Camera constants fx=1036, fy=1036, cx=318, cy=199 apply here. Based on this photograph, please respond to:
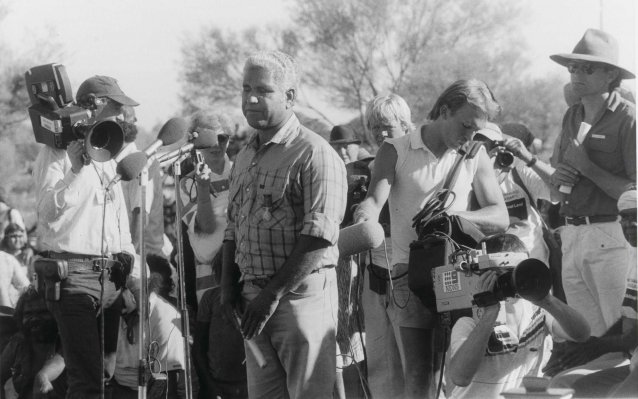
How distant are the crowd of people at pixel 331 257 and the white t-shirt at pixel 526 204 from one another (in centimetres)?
1

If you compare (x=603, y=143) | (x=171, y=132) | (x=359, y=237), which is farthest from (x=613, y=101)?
(x=171, y=132)

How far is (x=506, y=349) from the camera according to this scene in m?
4.27

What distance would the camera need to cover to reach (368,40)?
17.2 m

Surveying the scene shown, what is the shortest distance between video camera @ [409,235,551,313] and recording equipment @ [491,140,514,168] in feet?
3.74

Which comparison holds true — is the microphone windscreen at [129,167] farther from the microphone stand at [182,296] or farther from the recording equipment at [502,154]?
the recording equipment at [502,154]

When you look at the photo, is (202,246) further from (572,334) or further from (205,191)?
(572,334)

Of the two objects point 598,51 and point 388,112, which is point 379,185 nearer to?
point 388,112

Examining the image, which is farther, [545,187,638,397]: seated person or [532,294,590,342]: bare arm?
[545,187,638,397]: seated person

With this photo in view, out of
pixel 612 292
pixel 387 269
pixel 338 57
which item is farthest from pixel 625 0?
pixel 338 57

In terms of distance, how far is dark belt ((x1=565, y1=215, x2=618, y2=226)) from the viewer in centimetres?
523

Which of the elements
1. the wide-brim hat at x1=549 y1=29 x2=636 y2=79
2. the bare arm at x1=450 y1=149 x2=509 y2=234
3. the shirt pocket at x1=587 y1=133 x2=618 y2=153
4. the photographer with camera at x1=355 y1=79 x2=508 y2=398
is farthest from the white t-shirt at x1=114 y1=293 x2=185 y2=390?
the wide-brim hat at x1=549 y1=29 x2=636 y2=79

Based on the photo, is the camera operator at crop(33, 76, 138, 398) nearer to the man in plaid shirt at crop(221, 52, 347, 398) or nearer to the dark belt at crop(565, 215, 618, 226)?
the man in plaid shirt at crop(221, 52, 347, 398)

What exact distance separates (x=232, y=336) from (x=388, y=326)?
1.17m

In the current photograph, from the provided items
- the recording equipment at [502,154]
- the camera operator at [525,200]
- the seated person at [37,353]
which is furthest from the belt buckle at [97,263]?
the camera operator at [525,200]
